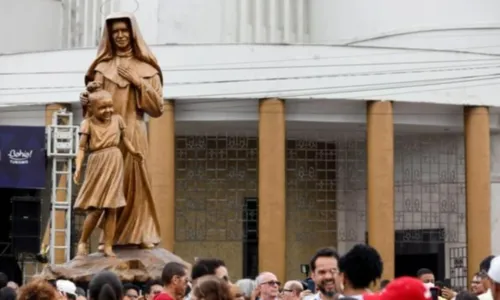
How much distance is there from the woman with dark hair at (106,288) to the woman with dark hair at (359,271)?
191 centimetres

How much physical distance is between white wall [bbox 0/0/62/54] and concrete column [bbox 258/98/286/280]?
34.8 ft

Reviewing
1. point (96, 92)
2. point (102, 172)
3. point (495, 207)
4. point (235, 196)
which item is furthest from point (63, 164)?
point (102, 172)

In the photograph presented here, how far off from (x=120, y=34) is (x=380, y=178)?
18.4 meters

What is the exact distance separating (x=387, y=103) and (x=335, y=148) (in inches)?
146

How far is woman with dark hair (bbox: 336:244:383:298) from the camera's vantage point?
7730 mm

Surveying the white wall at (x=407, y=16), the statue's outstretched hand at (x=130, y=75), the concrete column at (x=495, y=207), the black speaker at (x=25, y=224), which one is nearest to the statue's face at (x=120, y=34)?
the statue's outstretched hand at (x=130, y=75)

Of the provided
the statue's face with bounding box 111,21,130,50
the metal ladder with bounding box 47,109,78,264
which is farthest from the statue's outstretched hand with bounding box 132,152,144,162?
the metal ladder with bounding box 47,109,78,264

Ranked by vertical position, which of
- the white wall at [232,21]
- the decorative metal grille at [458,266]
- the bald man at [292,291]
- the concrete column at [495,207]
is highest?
the white wall at [232,21]

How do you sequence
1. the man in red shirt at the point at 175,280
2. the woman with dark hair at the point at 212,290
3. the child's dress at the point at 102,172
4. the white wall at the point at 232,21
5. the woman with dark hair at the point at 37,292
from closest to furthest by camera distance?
the woman with dark hair at the point at 212,290
the woman with dark hair at the point at 37,292
the man in red shirt at the point at 175,280
the child's dress at the point at 102,172
the white wall at the point at 232,21

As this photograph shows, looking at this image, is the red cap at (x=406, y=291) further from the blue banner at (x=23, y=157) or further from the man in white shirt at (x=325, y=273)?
the blue banner at (x=23, y=157)

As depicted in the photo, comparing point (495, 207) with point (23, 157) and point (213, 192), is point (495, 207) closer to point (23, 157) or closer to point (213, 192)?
point (213, 192)

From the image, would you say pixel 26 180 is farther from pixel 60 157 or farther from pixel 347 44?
pixel 347 44

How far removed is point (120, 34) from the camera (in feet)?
49.7

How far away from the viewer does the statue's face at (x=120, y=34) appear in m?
15.1
